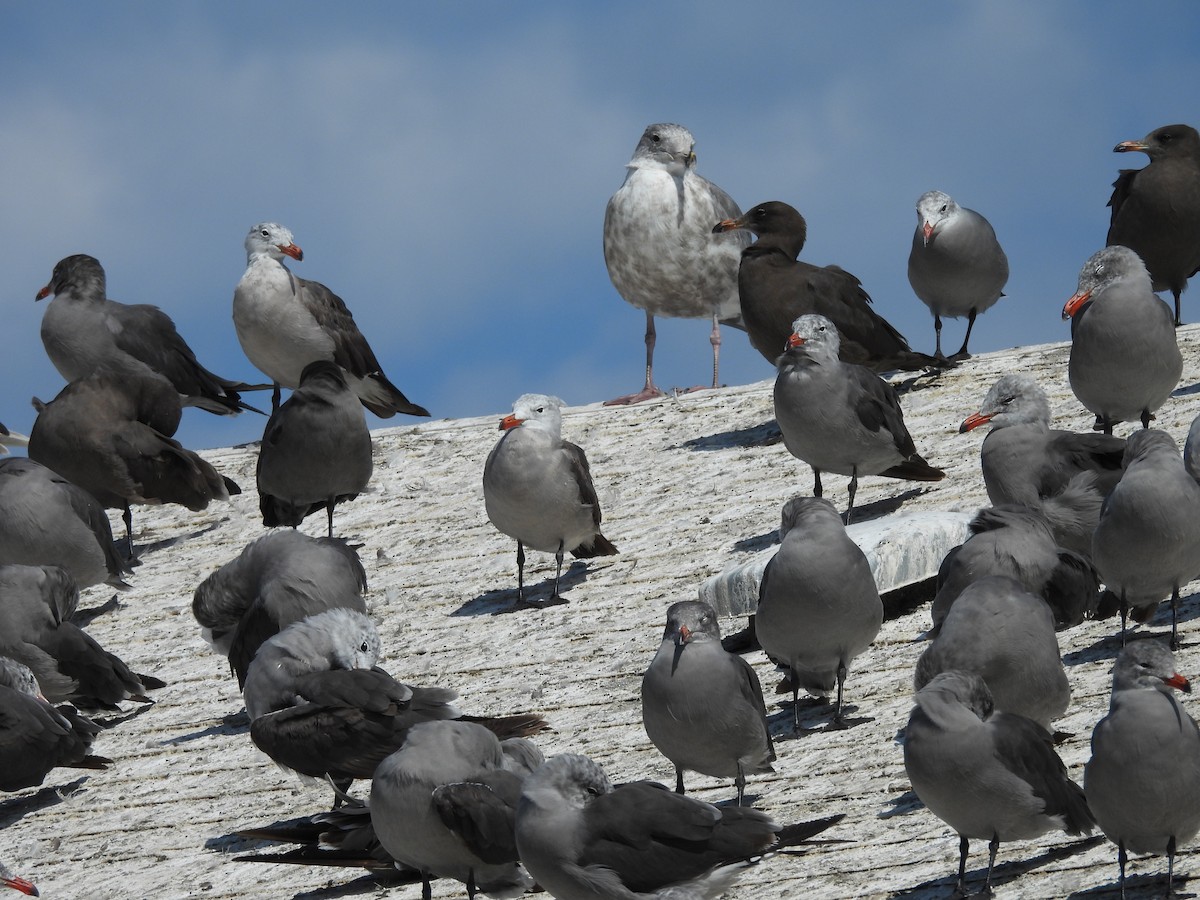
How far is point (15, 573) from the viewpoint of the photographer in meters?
8.54

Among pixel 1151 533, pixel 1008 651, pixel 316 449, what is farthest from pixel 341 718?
pixel 316 449

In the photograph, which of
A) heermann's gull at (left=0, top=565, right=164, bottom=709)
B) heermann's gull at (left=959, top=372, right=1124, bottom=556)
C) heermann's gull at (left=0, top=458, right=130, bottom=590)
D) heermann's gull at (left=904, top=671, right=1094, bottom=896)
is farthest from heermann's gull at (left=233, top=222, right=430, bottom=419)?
heermann's gull at (left=904, top=671, right=1094, bottom=896)

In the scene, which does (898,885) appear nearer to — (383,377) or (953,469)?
(953,469)

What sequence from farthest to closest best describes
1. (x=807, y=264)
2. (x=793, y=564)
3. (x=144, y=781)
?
(x=807, y=264) → (x=144, y=781) → (x=793, y=564)

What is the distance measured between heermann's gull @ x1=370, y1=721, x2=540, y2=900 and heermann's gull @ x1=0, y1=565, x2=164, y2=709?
10.6 ft

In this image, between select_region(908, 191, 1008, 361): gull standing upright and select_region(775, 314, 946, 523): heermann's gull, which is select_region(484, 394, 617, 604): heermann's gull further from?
select_region(908, 191, 1008, 361): gull standing upright

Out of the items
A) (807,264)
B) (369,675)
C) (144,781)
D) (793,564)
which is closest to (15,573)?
(144,781)

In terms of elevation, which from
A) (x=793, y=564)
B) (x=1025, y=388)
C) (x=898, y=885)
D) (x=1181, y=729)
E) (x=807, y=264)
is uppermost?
(x=807, y=264)

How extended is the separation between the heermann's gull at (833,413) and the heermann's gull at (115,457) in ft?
12.3

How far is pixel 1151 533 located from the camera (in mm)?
6293

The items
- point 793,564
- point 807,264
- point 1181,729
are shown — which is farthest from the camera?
point 807,264

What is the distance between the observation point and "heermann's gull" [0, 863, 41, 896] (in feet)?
20.1

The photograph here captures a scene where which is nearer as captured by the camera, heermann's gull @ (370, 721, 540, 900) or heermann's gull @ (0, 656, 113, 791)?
heermann's gull @ (370, 721, 540, 900)

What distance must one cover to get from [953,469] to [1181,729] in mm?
4458
